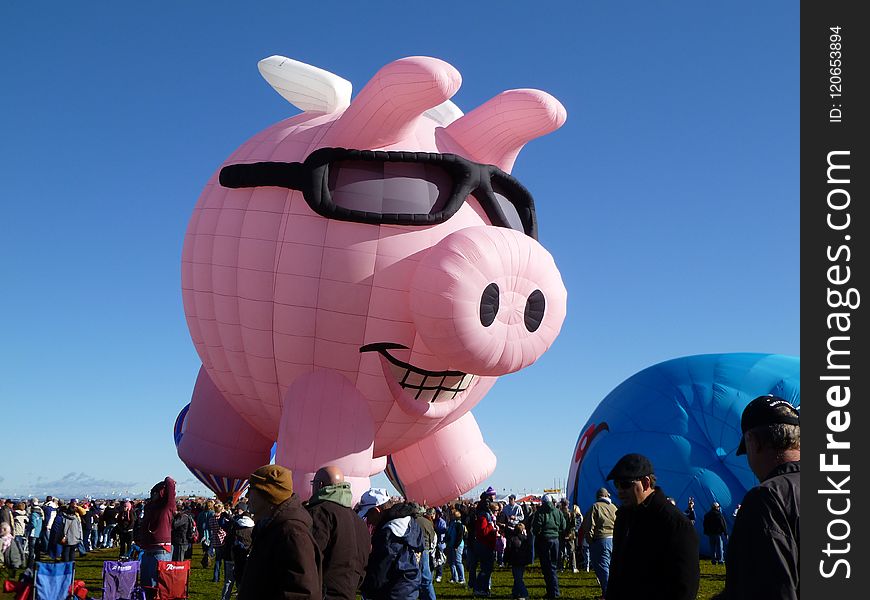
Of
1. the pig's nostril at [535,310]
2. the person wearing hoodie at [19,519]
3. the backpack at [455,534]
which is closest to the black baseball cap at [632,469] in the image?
the pig's nostril at [535,310]

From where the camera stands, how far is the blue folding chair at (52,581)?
26.1 feet

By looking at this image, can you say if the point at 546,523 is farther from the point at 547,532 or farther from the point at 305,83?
the point at 305,83

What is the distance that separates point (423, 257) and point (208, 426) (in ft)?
16.7

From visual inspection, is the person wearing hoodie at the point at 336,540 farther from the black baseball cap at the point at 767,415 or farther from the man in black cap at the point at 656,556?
the black baseball cap at the point at 767,415

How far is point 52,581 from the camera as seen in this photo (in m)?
8.08

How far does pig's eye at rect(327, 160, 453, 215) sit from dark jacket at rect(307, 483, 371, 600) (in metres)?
6.13

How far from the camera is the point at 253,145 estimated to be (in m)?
11.9

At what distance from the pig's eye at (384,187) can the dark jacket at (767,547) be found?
27.7 ft

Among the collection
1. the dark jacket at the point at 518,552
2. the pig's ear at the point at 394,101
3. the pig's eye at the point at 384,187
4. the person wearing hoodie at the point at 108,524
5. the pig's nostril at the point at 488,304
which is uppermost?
the pig's ear at the point at 394,101

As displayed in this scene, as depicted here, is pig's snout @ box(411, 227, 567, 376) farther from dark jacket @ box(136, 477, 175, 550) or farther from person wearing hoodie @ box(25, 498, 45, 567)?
person wearing hoodie @ box(25, 498, 45, 567)

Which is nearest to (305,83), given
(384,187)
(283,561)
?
(384,187)
